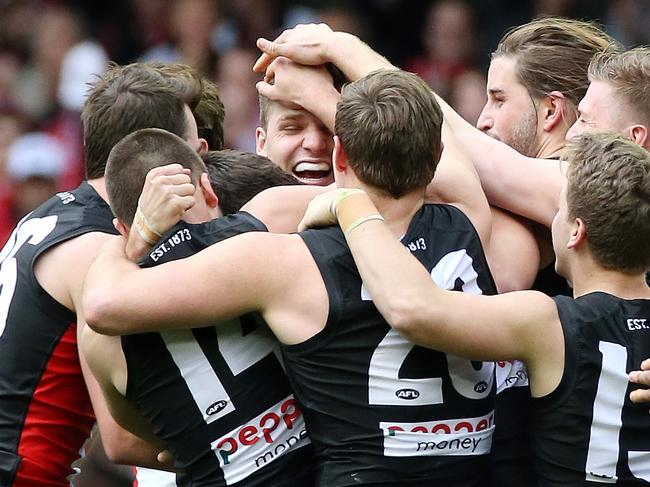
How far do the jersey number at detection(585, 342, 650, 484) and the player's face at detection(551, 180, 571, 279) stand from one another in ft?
1.09

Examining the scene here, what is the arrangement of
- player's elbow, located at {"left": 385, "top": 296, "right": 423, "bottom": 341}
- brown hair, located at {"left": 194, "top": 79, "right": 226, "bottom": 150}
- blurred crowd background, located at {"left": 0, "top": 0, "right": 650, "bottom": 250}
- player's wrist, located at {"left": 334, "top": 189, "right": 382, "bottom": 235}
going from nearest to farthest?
player's elbow, located at {"left": 385, "top": 296, "right": 423, "bottom": 341}, player's wrist, located at {"left": 334, "top": 189, "right": 382, "bottom": 235}, brown hair, located at {"left": 194, "top": 79, "right": 226, "bottom": 150}, blurred crowd background, located at {"left": 0, "top": 0, "right": 650, "bottom": 250}

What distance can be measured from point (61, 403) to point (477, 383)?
164 centimetres

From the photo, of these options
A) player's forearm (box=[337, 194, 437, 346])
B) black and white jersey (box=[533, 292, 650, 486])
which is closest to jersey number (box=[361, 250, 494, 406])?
player's forearm (box=[337, 194, 437, 346])

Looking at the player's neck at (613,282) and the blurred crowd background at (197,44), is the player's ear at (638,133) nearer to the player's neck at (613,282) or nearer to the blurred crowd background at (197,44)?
the player's neck at (613,282)

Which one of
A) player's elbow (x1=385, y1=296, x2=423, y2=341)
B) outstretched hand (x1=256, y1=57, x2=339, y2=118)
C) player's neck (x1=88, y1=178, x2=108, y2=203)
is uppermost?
outstretched hand (x1=256, y1=57, x2=339, y2=118)

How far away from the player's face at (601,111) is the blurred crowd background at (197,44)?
5.39m

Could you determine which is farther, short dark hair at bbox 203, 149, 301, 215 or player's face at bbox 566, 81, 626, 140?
player's face at bbox 566, 81, 626, 140

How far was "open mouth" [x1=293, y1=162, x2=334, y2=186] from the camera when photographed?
16.2 feet

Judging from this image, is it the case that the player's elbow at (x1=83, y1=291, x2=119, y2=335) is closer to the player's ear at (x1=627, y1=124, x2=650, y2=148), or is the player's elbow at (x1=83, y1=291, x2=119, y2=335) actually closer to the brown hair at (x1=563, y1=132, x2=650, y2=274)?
the brown hair at (x1=563, y1=132, x2=650, y2=274)

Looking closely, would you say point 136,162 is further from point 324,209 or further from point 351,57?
point 351,57

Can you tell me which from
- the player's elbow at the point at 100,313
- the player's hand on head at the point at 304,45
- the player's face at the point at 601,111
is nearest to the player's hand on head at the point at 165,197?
the player's elbow at the point at 100,313

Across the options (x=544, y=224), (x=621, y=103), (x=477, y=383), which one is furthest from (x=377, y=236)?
(x=621, y=103)

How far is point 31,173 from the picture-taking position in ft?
32.5

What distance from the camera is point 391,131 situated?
3652 millimetres
